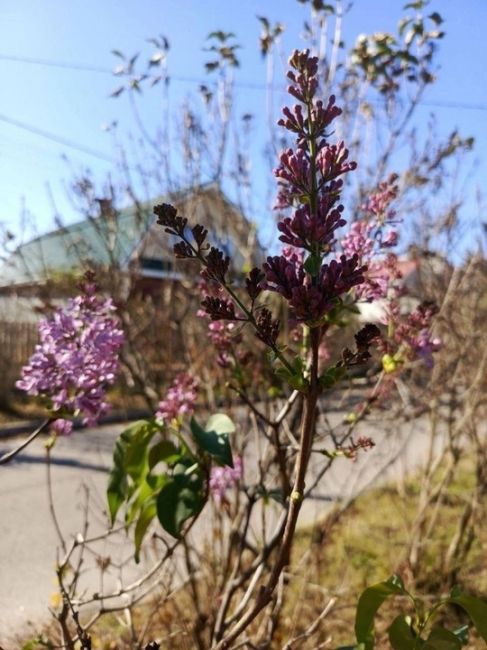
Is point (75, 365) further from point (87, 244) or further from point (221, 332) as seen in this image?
point (87, 244)

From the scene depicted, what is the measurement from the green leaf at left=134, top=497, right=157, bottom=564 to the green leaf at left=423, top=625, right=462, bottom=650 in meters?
0.69

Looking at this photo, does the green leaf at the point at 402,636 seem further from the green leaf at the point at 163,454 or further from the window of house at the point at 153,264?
the window of house at the point at 153,264

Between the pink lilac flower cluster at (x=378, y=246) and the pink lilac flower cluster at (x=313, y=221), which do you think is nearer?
the pink lilac flower cluster at (x=313, y=221)

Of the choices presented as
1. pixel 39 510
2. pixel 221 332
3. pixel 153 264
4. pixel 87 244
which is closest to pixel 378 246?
pixel 221 332

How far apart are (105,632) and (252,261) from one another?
2328 mm

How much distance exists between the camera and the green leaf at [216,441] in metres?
1.32

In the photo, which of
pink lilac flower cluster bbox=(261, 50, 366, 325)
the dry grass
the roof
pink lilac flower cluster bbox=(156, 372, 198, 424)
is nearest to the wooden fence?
the roof

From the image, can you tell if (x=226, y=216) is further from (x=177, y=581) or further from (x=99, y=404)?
(x=99, y=404)

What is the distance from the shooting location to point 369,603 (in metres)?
1.21

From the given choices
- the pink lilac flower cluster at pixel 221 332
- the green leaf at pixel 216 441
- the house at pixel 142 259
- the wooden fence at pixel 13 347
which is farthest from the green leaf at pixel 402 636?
the wooden fence at pixel 13 347

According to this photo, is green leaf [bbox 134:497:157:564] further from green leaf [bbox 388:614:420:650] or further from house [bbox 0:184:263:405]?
house [bbox 0:184:263:405]

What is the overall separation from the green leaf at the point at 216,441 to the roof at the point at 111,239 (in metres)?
2.34

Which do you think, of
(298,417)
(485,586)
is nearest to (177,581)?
(298,417)

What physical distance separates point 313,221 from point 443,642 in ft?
2.73
